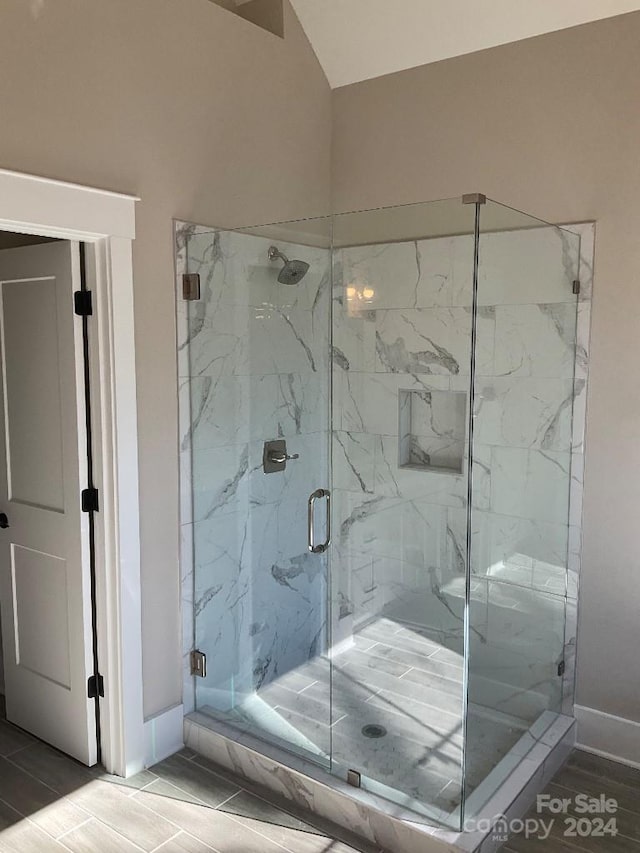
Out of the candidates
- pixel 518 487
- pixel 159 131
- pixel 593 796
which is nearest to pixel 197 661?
pixel 518 487

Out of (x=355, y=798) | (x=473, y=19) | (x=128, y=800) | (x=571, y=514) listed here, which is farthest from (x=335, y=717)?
(x=473, y=19)

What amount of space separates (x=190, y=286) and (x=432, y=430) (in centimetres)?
113

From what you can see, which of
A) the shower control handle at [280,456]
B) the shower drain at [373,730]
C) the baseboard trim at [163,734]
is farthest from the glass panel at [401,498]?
the baseboard trim at [163,734]

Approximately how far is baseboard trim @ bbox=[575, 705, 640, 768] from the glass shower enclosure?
0.54 ft

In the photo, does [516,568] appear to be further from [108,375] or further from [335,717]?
[108,375]

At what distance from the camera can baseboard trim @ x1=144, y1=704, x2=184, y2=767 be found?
9.83 ft

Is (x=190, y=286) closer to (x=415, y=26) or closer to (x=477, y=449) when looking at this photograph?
(x=477, y=449)

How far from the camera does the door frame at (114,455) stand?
2.69m

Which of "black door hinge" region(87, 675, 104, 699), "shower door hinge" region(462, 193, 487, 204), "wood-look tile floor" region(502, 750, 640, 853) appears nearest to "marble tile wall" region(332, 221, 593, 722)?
"shower door hinge" region(462, 193, 487, 204)

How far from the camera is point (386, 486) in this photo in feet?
9.45

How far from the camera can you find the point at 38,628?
3156 mm

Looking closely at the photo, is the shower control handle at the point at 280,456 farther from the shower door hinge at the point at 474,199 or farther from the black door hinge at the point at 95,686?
the shower door hinge at the point at 474,199

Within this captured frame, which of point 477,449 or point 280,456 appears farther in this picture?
point 280,456

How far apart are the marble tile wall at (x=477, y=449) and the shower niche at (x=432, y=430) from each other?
0.01m
